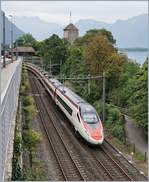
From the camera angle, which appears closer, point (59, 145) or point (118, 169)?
point (118, 169)

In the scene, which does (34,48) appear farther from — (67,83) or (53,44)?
(67,83)

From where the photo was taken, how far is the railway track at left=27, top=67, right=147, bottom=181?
1366 centimetres

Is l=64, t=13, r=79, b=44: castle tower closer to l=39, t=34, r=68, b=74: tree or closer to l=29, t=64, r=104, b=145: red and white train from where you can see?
l=39, t=34, r=68, b=74: tree

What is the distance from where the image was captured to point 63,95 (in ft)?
80.2

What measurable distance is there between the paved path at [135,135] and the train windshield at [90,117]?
3015 mm

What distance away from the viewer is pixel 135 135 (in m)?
22.3

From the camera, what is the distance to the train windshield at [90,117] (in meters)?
18.1

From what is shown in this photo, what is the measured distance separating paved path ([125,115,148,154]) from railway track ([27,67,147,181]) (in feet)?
10.3

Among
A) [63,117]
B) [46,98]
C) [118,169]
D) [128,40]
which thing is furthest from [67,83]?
[128,40]

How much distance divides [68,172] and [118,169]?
197cm

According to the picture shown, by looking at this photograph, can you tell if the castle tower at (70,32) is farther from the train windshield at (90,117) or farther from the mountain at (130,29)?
the train windshield at (90,117)

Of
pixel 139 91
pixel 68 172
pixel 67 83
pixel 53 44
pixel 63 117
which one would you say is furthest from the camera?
pixel 53 44

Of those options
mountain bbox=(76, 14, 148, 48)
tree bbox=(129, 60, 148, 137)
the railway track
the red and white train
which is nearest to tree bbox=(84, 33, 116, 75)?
tree bbox=(129, 60, 148, 137)

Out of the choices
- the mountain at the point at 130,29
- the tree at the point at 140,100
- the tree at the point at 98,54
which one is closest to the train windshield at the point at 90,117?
the tree at the point at 140,100
